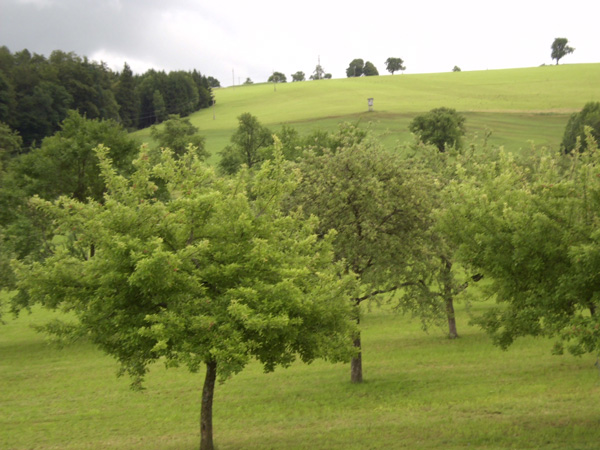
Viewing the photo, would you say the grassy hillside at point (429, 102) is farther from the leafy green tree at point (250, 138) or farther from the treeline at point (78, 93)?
the leafy green tree at point (250, 138)

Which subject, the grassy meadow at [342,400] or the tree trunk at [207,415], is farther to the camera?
the grassy meadow at [342,400]

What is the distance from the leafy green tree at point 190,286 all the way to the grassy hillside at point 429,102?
76349mm

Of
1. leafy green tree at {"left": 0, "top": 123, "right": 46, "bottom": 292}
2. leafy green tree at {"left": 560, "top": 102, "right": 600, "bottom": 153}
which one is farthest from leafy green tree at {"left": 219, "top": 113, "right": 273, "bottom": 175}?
leafy green tree at {"left": 560, "top": 102, "right": 600, "bottom": 153}

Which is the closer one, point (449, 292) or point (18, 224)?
point (449, 292)

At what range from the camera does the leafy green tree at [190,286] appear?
52.1 ft

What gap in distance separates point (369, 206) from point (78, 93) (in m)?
111

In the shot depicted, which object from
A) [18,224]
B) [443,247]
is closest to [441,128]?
[18,224]

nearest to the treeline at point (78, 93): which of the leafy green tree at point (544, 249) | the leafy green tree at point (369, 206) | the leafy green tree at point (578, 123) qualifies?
the leafy green tree at point (578, 123)

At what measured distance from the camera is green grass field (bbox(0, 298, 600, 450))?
1920cm

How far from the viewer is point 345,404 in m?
24.3

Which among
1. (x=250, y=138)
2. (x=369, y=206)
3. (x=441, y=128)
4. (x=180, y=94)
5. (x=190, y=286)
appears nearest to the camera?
(x=190, y=286)

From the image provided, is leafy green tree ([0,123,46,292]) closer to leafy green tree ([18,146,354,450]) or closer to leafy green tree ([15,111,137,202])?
leafy green tree ([15,111,137,202])

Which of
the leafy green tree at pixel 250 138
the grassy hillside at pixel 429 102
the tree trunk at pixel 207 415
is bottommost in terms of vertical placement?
the tree trunk at pixel 207 415

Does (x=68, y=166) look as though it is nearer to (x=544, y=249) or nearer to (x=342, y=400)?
(x=342, y=400)
